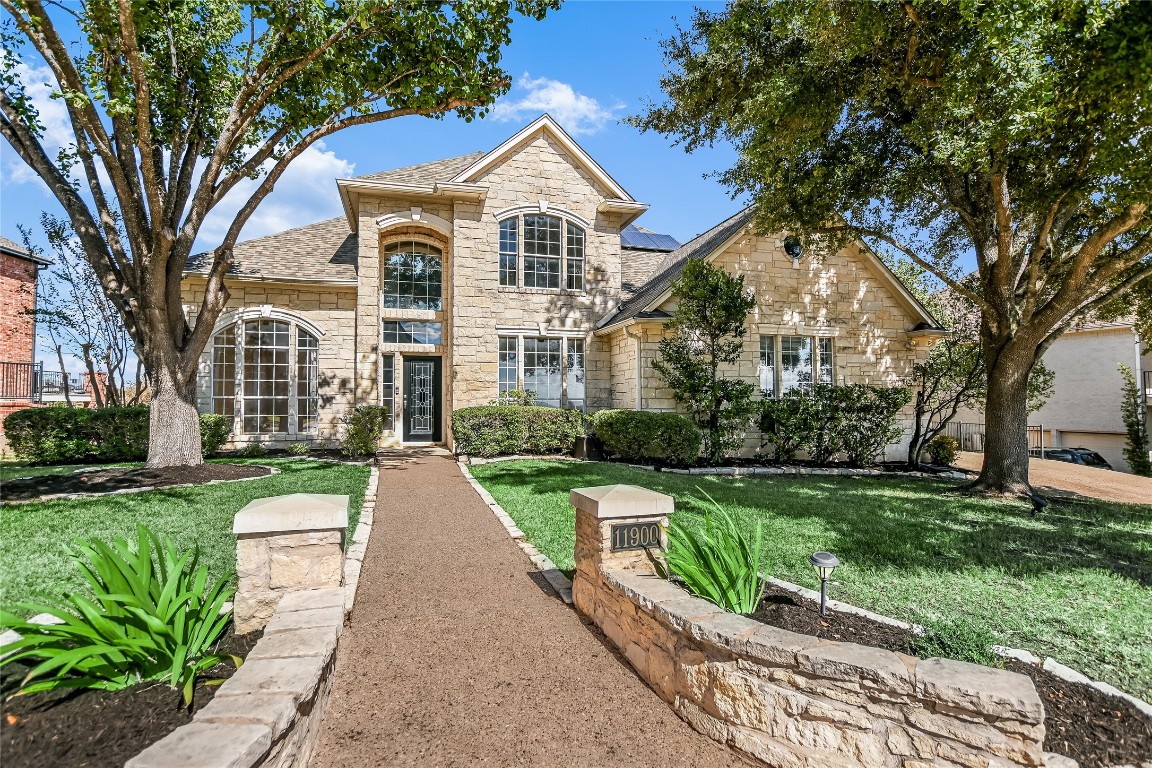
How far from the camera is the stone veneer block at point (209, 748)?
172cm

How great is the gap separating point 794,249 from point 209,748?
1393 centimetres

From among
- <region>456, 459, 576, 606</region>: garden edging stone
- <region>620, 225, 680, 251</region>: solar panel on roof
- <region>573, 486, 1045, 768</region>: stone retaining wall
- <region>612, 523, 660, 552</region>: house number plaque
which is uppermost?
<region>620, 225, 680, 251</region>: solar panel on roof

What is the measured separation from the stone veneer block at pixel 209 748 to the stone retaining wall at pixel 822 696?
1994 mm

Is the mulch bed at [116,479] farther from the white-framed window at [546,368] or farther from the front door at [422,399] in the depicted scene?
the white-framed window at [546,368]

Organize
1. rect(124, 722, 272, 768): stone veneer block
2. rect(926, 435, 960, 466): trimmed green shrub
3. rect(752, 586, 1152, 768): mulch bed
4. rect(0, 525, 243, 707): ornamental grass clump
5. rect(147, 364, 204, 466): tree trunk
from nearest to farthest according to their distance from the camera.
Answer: rect(124, 722, 272, 768): stone veneer block → rect(0, 525, 243, 707): ornamental grass clump → rect(752, 586, 1152, 768): mulch bed → rect(147, 364, 204, 466): tree trunk → rect(926, 435, 960, 466): trimmed green shrub

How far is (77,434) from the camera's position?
36.5 feet

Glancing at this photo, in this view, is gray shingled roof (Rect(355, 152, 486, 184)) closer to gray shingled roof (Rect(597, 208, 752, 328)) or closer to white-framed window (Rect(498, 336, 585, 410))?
white-framed window (Rect(498, 336, 585, 410))

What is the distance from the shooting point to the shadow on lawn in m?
5.44

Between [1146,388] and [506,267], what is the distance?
23.9 meters

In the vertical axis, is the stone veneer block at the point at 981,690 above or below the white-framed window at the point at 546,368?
below

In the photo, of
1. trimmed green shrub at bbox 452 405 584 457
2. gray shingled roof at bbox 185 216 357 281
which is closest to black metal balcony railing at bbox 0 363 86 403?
gray shingled roof at bbox 185 216 357 281

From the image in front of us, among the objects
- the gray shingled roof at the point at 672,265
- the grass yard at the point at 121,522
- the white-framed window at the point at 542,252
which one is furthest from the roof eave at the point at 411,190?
the grass yard at the point at 121,522

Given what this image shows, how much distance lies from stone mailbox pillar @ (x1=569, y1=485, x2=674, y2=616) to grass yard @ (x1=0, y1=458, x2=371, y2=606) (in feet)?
8.22

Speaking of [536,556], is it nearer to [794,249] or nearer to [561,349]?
[561,349]
